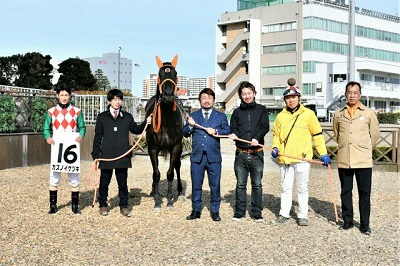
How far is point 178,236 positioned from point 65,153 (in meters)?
2.26

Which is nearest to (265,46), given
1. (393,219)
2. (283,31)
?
(283,31)

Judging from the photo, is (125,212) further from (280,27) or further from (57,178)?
(280,27)

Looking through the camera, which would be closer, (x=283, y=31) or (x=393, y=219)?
(x=393, y=219)

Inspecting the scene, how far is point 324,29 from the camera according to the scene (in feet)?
182

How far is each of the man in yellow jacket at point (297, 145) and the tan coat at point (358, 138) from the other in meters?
0.29

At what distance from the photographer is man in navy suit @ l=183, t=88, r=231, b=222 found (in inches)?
271

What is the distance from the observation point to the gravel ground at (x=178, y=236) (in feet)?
16.6

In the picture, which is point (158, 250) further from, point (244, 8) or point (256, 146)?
point (244, 8)

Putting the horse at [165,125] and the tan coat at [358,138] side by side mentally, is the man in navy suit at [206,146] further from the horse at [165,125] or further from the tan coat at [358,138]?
the tan coat at [358,138]

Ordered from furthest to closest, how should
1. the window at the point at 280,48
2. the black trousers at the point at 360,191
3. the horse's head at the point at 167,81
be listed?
the window at the point at 280,48
the horse's head at the point at 167,81
the black trousers at the point at 360,191

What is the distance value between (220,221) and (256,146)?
1.19m

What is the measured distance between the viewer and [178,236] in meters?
5.95

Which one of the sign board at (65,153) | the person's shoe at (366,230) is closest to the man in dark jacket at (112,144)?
the sign board at (65,153)

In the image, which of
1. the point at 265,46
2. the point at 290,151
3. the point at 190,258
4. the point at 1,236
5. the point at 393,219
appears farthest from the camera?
the point at 265,46
